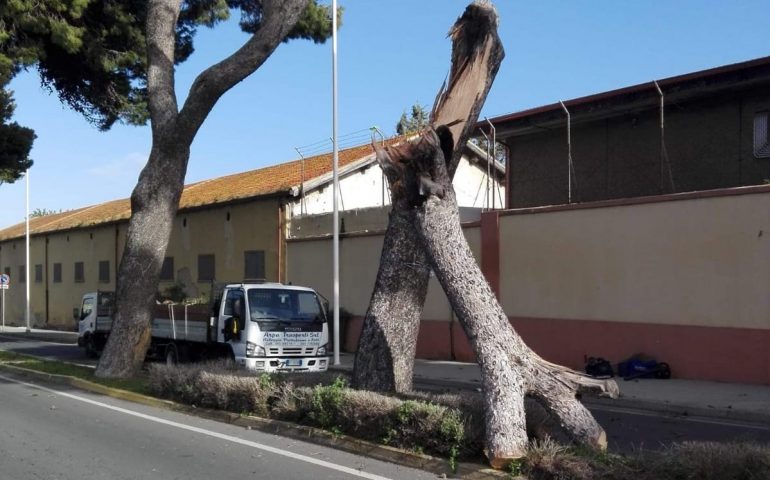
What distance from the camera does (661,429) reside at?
11.2 metres

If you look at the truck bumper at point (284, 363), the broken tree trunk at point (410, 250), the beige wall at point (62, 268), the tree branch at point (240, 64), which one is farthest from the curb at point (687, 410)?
the beige wall at point (62, 268)

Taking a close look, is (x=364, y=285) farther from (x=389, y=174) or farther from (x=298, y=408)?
(x=389, y=174)

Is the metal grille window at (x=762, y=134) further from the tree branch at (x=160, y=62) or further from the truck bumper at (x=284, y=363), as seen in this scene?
the tree branch at (x=160, y=62)

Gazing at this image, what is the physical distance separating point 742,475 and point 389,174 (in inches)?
170

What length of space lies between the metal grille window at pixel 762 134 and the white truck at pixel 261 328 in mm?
10685

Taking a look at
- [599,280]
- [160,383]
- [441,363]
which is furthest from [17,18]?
[599,280]

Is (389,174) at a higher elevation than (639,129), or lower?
lower

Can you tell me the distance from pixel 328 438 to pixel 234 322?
709 cm

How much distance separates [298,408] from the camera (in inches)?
399

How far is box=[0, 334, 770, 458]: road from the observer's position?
1003cm

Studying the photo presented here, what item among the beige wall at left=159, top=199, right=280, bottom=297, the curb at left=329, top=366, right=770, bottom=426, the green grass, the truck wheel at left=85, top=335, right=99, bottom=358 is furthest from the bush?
the beige wall at left=159, top=199, right=280, bottom=297

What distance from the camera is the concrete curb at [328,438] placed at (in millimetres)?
7613

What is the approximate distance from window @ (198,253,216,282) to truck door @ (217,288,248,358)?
1477 cm

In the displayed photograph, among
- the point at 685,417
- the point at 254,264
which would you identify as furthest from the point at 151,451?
the point at 254,264
